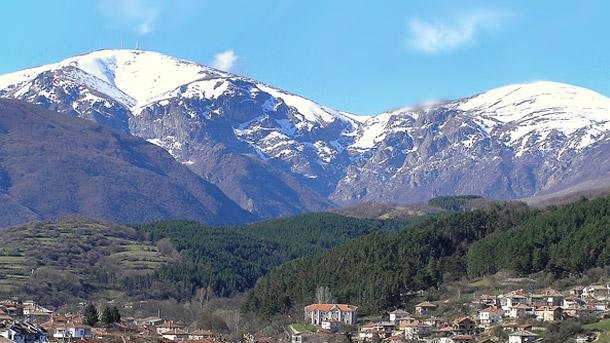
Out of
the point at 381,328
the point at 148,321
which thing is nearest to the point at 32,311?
the point at 148,321

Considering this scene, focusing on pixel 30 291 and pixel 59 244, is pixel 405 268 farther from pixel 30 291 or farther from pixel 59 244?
pixel 59 244

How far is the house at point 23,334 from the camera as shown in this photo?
88688 millimetres

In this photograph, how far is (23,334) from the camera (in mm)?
90500

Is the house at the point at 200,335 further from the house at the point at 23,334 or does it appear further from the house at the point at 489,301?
the house at the point at 489,301

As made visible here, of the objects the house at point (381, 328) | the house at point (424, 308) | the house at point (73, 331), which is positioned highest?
the house at point (424, 308)

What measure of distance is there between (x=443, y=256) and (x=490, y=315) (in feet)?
109

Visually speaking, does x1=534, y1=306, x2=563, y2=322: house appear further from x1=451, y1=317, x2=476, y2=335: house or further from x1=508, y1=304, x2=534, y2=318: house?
x1=451, y1=317, x2=476, y2=335: house

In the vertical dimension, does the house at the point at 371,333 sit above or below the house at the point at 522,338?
above

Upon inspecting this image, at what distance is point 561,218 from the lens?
5595 inches

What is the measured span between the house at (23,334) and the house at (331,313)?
34.0 m

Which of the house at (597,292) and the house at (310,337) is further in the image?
the house at (597,292)

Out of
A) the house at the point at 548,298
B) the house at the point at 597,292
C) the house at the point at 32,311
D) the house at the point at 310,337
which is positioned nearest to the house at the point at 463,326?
the house at the point at 548,298

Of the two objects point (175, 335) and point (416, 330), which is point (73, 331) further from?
point (416, 330)

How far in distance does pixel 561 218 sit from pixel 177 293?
51839 millimetres
